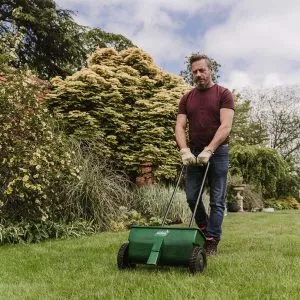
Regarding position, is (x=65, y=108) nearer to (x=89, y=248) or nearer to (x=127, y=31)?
(x=89, y=248)

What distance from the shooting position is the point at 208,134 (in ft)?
13.6

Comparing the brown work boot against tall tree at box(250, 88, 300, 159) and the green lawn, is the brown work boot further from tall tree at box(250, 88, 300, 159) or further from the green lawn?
tall tree at box(250, 88, 300, 159)

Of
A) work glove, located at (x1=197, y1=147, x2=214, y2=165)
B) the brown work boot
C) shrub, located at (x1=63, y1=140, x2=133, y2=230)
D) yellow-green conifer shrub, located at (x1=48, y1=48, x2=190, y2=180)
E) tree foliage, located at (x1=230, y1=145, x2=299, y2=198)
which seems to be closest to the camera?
work glove, located at (x1=197, y1=147, x2=214, y2=165)

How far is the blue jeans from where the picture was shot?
4.06 metres

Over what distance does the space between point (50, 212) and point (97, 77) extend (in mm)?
3245

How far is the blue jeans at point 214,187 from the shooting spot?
4062mm

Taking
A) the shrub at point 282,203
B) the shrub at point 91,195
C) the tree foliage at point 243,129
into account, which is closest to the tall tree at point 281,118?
the tree foliage at point 243,129

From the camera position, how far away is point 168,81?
980 centimetres

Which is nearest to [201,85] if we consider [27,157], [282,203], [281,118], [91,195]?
[27,157]

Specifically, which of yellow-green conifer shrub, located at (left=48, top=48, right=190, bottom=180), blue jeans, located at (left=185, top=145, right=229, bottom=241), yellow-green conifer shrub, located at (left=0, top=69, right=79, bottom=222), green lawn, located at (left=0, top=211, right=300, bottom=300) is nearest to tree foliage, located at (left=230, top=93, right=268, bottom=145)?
yellow-green conifer shrub, located at (left=48, top=48, right=190, bottom=180)

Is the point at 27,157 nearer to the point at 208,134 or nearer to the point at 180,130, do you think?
the point at 180,130

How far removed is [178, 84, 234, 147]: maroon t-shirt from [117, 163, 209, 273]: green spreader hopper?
1.06m

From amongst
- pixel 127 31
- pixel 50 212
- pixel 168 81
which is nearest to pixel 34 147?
pixel 50 212

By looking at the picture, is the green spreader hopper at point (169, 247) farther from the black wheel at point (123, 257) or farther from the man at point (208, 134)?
the man at point (208, 134)
